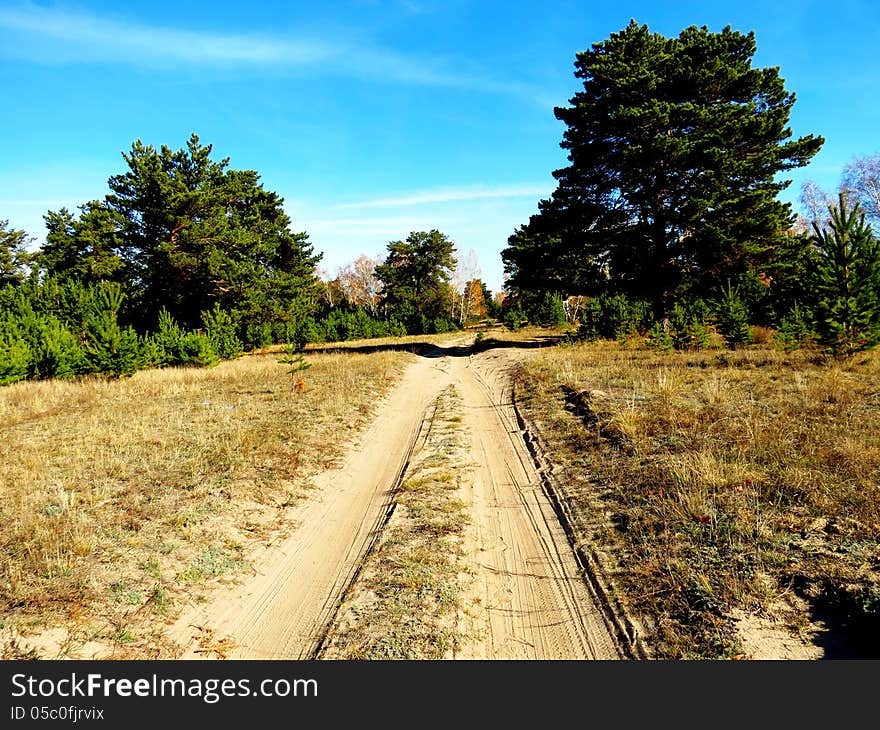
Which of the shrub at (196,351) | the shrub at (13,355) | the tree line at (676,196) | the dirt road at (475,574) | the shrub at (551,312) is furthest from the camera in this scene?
the shrub at (551,312)

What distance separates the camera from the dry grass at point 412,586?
4.15m

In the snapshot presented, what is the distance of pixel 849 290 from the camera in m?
13.4

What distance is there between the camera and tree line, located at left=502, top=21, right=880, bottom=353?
73.8 feet

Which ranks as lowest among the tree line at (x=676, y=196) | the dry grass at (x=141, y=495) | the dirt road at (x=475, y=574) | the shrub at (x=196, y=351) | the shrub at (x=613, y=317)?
the dirt road at (x=475, y=574)

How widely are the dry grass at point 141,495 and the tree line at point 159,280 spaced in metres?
7.36

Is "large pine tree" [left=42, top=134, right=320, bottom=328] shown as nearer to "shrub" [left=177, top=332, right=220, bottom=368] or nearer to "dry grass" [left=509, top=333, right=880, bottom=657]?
"shrub" [left=177, top=332, right=220, bottom=368]

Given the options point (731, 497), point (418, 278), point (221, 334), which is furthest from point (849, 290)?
point (418, 278)

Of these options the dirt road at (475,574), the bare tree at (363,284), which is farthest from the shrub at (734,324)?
the bare tree at (363,284)

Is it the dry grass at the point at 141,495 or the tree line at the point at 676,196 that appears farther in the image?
the tree line at the point at 676,196

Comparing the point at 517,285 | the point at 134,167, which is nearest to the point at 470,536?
the point at 517,285

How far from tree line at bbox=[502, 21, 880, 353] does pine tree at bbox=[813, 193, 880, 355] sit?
221 inches

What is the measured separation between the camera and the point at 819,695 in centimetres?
324

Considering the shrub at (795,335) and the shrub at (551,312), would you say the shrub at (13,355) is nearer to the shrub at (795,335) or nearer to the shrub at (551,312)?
the shrub at (795,335)

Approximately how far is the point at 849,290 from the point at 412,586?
16054mm
